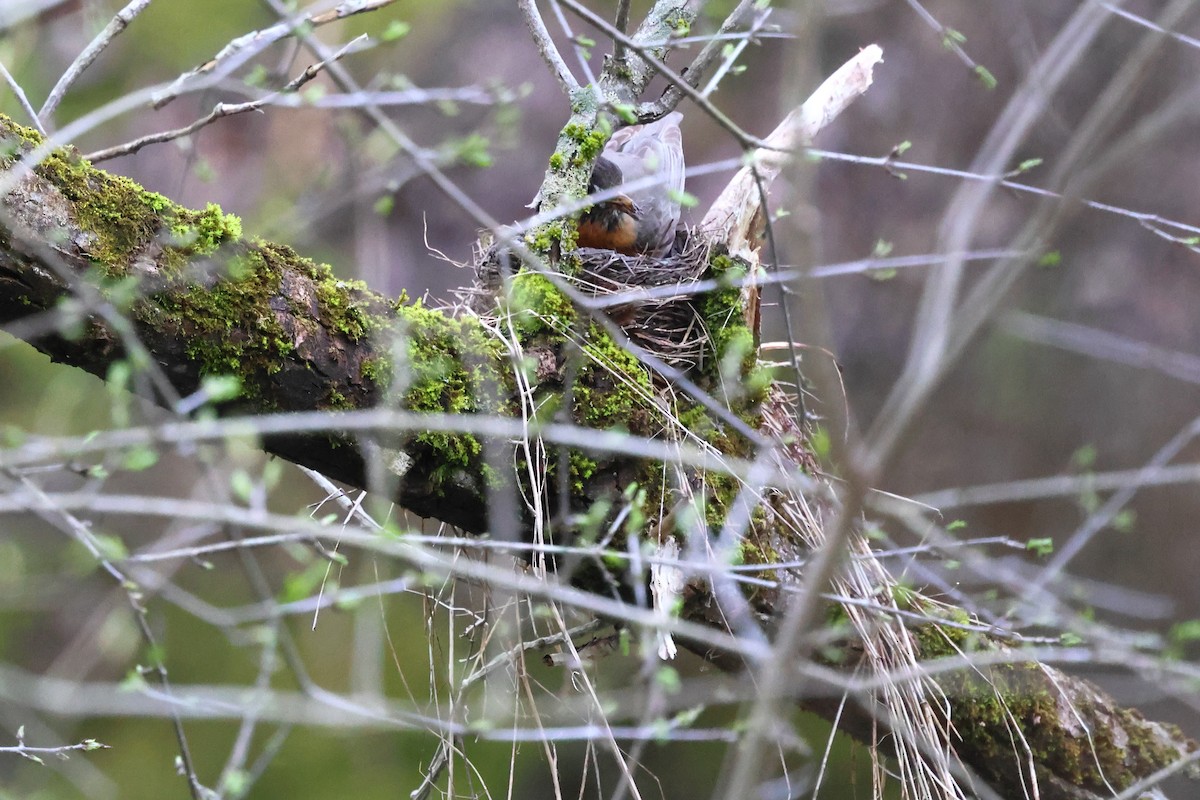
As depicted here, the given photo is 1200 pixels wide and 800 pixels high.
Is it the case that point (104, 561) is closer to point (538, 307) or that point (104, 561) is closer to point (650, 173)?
point (538, 307)

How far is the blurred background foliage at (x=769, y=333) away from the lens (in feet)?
14.8

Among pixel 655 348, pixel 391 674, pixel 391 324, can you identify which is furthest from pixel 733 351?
pixel 391 674

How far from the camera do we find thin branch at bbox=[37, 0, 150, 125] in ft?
5.87

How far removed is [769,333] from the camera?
5230mm

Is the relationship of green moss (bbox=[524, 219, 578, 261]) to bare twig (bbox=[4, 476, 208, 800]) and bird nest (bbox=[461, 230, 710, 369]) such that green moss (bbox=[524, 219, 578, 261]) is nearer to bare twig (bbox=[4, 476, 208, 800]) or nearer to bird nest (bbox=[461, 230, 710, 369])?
bird nest (bbox=[461, 230, 710, 369])

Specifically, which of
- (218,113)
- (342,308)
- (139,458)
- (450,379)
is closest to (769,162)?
(450,379)

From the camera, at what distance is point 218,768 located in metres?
4.44

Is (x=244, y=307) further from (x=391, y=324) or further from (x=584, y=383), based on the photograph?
(x=584, y=383)

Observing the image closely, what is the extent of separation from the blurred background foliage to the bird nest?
194cm

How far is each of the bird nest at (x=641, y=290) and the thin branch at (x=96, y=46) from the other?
34.8 inches

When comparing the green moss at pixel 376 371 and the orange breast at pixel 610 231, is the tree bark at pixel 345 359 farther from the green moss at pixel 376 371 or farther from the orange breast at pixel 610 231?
the orange breast at pixel 610 231

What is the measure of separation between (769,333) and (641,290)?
3.20 metres

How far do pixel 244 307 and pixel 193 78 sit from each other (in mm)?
411

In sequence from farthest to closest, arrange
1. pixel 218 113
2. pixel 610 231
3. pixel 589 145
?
pixel 610 231 < pixel 589 145 < pixel 218 113
